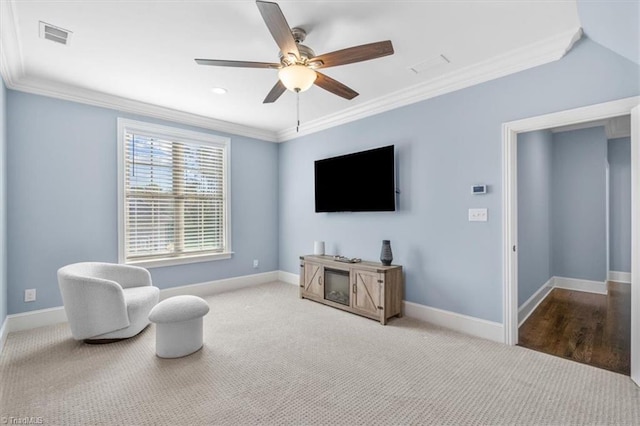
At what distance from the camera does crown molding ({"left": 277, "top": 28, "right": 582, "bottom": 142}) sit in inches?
102

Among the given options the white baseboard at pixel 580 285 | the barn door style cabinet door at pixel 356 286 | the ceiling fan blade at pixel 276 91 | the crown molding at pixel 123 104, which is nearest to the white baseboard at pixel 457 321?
the barn door style cabinet door at pixel 356 286

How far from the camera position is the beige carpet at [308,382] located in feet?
6.28

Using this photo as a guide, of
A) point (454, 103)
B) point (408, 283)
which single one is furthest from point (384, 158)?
point (408, 283)

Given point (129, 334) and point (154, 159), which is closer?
point (129, 334)

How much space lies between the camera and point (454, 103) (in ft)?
10.9

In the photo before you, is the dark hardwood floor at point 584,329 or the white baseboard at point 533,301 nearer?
the dark hardwood floor at point 584,329

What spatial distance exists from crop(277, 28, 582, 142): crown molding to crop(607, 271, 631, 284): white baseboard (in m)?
4.72

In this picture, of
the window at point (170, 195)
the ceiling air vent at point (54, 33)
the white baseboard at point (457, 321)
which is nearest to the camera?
the ceiling air vent at point (54, 33)

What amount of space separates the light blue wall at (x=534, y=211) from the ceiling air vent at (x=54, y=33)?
4576 mm

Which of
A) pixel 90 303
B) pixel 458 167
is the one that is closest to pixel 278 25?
pixel 458 167

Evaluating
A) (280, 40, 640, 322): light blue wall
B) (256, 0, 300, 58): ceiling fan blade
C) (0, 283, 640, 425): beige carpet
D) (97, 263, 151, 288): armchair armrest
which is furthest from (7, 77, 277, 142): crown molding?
(256, 0, 300, 58): ceiling fan blade

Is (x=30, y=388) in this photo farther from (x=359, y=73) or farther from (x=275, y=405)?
(x=359, y=73)

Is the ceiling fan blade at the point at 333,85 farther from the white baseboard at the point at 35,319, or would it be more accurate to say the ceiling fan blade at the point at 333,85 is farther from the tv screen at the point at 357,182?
the white baseboard at the point at 35,319

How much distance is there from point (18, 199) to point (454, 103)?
477cm
